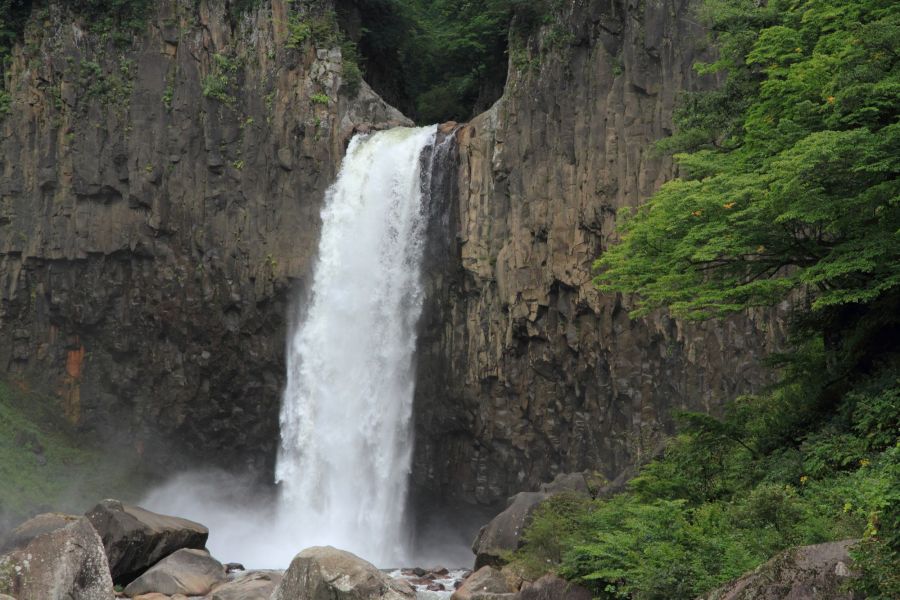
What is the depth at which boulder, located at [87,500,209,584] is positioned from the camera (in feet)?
75.3

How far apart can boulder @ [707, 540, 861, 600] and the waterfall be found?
20.0m

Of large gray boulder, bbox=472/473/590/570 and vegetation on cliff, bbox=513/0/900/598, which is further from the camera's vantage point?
large gray boulder, bbox=472/473/590/570

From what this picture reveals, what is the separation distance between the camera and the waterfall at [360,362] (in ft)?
96.3

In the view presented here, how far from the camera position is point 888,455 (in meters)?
11.2

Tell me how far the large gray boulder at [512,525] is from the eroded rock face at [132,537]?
760 centimetres

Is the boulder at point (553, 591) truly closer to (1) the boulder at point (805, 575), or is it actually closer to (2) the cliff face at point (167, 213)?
(1) the boulder at point (805, 575)

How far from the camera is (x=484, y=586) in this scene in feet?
64.8

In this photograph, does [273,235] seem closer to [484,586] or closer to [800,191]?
[484,586]

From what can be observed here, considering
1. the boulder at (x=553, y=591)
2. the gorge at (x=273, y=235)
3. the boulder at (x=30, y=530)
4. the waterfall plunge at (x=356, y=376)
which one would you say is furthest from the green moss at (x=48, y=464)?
the boulder at (x=553, y=591)

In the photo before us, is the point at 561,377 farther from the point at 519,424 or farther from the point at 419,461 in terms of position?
the point at 419,461

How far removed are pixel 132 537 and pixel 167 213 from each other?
13.2m

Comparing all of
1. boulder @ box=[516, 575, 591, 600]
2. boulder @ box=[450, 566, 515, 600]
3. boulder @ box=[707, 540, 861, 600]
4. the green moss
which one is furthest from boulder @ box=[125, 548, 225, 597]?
boulder @ box=[707, 540, 861, 600]

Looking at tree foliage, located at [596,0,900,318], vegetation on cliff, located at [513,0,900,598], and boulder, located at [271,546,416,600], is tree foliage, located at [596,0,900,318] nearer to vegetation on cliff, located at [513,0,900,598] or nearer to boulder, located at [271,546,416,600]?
vegetation on cliff, located at [513,0,900,598]

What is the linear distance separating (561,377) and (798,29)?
13.3 meters
